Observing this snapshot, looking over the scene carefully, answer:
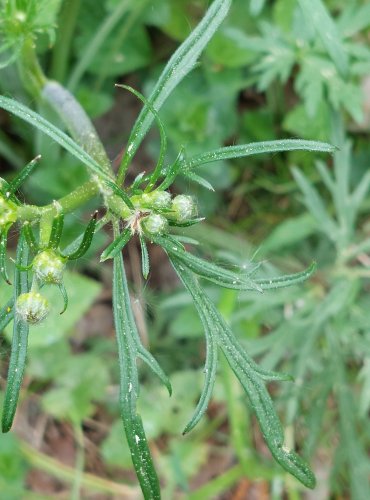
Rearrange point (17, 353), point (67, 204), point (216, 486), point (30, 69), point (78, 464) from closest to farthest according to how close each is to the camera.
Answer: point (17, 353) < point (67, 204) < point (30, 69) < point (216, 486) < point (78, 464)

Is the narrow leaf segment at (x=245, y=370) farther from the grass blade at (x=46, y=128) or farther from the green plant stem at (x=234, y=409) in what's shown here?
the green plant stem at (x=234, y=409)

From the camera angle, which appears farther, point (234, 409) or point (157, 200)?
point (234, 409)

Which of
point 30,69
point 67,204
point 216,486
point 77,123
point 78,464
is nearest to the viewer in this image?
point 67,204

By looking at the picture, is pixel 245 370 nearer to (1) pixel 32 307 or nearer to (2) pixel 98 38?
(1) pixel 32 307

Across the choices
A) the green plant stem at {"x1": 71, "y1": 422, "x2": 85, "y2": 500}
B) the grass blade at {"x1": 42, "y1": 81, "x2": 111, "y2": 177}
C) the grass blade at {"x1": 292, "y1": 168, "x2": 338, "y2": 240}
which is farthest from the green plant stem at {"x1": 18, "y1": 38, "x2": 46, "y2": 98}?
the green plant stem at {"x1": 71, "y1": 422, "x2": 85, "y2": 500}

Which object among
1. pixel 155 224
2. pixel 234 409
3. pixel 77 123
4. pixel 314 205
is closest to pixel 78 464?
pixel 234 409

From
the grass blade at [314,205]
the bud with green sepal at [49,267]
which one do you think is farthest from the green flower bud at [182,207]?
the grass blade at [314,205]
